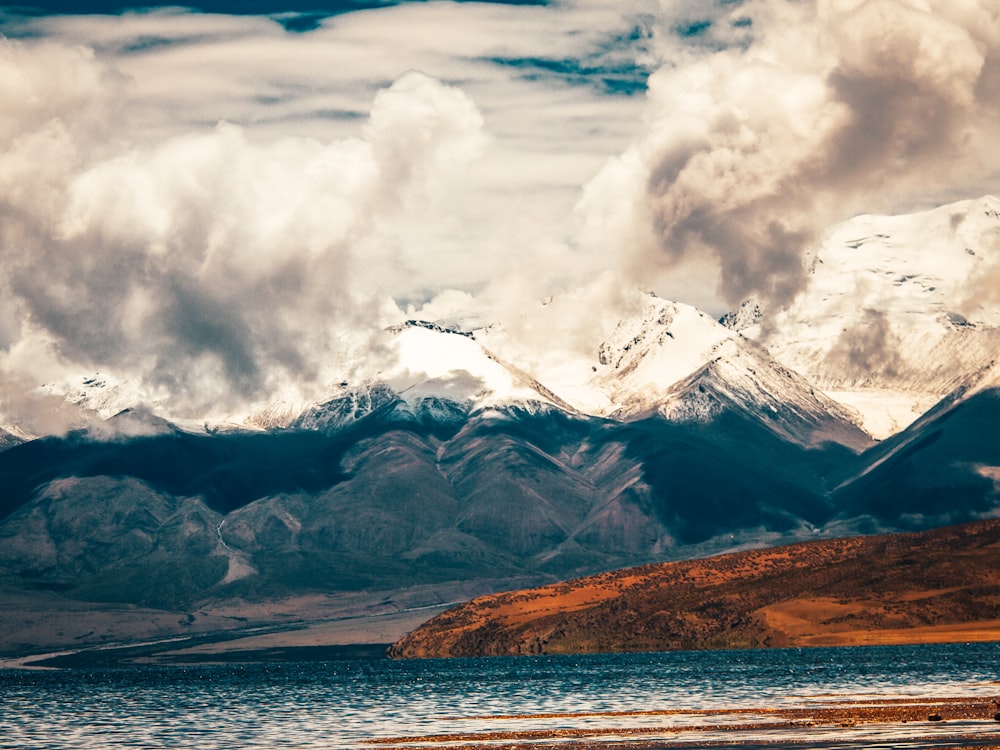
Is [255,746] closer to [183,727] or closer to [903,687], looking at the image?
[183,727]

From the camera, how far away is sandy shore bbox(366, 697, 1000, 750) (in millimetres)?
125875

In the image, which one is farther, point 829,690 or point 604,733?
point 829,690

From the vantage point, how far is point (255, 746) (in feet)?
506

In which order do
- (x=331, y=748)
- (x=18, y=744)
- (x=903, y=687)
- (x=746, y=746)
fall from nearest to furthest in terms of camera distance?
(x=746, y=746), (x=331, y=748), (x=18, y=744), (x=903, y=687)

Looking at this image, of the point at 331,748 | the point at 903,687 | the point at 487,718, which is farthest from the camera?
the point at 903,687

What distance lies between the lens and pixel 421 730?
169m

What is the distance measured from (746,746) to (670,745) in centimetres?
860

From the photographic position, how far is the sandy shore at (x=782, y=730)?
413 ft

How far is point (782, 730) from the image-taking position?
140625 mm

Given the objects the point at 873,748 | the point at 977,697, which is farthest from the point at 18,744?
the point at 977,697

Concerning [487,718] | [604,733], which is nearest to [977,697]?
[604,733]

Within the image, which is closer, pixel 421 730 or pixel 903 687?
pixel 421 730

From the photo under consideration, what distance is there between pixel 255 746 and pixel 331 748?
10.6m

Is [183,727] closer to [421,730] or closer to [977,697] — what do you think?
[421,730]
